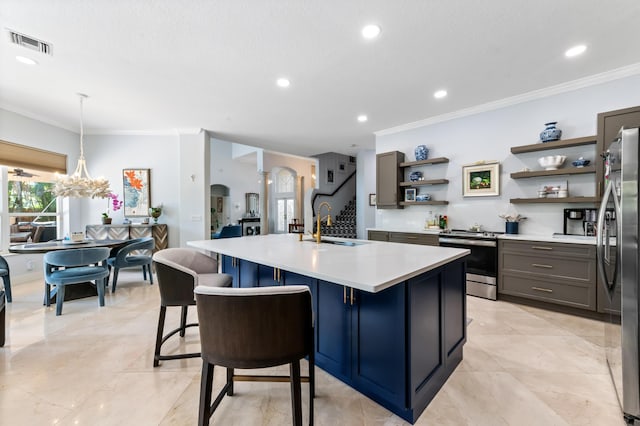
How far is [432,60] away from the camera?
9.46 ft

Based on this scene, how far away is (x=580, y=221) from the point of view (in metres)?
3.36

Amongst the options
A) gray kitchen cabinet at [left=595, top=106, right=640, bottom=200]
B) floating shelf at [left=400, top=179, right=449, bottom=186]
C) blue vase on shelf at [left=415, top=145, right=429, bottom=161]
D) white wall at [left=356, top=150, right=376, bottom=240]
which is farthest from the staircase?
gray kitchen cabinet at [left=595, top=106, right=640, bottom=200]

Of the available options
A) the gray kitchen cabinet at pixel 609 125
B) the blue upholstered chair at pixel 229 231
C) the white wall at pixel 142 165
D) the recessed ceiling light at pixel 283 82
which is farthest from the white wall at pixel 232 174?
the gray kitchen cabinet at pixel 609 125

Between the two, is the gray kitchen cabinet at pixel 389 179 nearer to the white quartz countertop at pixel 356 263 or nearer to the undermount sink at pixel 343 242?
the undermount sink at pixel 343 242

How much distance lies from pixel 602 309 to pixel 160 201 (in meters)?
7.02

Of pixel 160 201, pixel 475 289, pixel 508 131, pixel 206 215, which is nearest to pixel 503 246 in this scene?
pixel 475 289

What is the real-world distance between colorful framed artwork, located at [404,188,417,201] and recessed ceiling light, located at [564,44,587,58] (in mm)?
2641

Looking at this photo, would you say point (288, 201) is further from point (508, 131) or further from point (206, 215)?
point (508, 131)

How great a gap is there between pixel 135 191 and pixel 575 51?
712cm

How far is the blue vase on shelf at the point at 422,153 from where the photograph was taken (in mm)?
4746

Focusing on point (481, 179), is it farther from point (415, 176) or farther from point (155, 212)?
point (155, 212)

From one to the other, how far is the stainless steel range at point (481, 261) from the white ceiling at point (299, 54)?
6.56 feet

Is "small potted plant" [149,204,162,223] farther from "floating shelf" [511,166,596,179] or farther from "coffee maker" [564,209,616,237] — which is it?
"coffee maker" [564,209,616,237]

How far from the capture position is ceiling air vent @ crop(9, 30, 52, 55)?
2451 mm
